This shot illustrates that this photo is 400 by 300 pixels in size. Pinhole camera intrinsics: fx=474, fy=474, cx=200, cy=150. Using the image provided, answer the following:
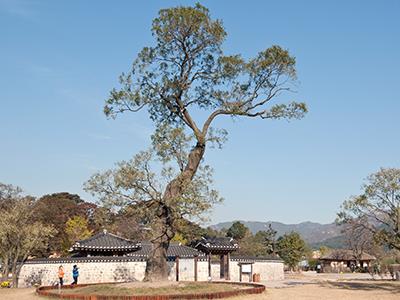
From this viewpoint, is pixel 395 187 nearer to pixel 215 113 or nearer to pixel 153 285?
pixel 215 113

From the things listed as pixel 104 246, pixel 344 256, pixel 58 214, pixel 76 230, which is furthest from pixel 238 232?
pixel 104 246

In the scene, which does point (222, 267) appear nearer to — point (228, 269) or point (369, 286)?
point (228, 269)

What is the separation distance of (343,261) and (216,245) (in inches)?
1415

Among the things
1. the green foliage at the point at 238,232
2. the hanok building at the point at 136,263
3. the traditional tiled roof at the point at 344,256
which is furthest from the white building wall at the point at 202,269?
the green foliage at the point at 238,232

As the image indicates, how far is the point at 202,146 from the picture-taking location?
2100cm

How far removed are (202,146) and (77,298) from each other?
828cm

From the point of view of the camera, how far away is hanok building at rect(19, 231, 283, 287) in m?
28.3

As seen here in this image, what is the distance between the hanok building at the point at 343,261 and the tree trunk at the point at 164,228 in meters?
42.4

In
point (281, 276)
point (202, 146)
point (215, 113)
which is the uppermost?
point (215, 113)

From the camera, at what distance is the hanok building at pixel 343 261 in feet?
192

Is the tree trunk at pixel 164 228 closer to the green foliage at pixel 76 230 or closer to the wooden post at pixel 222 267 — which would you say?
the wooden post at pixel 222 267

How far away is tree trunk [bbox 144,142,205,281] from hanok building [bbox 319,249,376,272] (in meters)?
42.4

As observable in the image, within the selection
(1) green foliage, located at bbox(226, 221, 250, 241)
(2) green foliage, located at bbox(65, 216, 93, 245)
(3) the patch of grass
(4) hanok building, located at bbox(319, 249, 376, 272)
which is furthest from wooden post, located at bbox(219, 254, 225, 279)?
(1) green foliage, located at bbox(226, 221, 250, 241)

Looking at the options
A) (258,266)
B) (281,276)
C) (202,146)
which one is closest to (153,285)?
(202,146)
